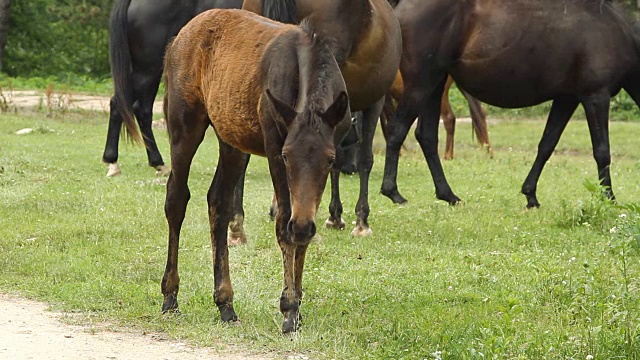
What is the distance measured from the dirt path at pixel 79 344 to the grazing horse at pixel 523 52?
539cm

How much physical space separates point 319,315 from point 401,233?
3.21 m

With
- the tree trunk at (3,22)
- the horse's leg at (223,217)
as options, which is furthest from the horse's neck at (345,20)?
the tree trunk at (3,22)

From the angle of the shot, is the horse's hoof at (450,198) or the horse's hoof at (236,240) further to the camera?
the horse's hoof at (450,198)

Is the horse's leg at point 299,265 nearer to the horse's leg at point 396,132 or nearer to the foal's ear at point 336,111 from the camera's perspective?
the foal's ear at point 336,111

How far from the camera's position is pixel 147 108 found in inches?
544

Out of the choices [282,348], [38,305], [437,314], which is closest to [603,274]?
[437,314]

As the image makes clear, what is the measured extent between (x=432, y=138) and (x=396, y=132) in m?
0.66

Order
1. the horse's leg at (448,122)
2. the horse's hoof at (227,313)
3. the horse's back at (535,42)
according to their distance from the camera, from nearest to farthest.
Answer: the horse's hoof at (227,313)
the horse's back at (535,42)
the horse's leg at (448,122)

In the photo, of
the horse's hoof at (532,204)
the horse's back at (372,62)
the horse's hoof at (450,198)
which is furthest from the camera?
the horse's hoof at (450,198)

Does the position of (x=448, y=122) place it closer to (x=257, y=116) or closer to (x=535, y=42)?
(x=535, y=42)

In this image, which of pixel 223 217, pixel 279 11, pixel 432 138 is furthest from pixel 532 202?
pixel 223 217

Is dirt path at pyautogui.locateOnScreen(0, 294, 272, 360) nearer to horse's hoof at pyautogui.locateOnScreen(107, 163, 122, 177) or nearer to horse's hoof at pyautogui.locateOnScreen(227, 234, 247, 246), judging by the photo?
horse's hoof at pyautogui.locateOnScreen(227, 234, 247, 246)

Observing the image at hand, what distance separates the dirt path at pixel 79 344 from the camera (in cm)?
568

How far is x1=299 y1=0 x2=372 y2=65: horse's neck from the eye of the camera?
28.2 ft
